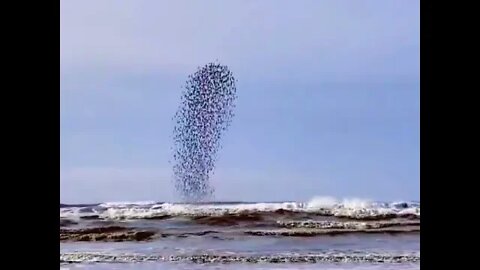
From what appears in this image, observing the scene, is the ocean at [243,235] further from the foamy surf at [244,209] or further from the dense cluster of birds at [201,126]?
the dense cluster of birds at [201,126]

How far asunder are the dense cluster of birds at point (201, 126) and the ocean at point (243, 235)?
13 cm

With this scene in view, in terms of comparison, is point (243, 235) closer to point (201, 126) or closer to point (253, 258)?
point (253, 258)

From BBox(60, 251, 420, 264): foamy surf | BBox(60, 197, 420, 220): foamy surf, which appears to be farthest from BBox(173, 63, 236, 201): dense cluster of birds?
BBox(60, 251, 420, 264): foamy surf

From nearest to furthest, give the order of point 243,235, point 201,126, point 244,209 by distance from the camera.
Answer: point 201,126, point 244,209, point 243,235

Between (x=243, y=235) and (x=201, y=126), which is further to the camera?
(x=243, y=235)

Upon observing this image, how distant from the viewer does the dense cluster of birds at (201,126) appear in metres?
3.11

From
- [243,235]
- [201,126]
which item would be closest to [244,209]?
[243,235]

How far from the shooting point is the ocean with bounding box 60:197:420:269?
3232 mm

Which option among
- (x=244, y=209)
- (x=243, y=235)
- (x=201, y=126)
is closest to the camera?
(x=201, y=126)

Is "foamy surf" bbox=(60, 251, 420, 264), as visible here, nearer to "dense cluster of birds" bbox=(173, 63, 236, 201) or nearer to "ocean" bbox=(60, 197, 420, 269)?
"ocean" bbox=(60, 197, 420, 269)

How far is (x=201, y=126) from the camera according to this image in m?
3.12

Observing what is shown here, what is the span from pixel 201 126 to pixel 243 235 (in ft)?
2.12
